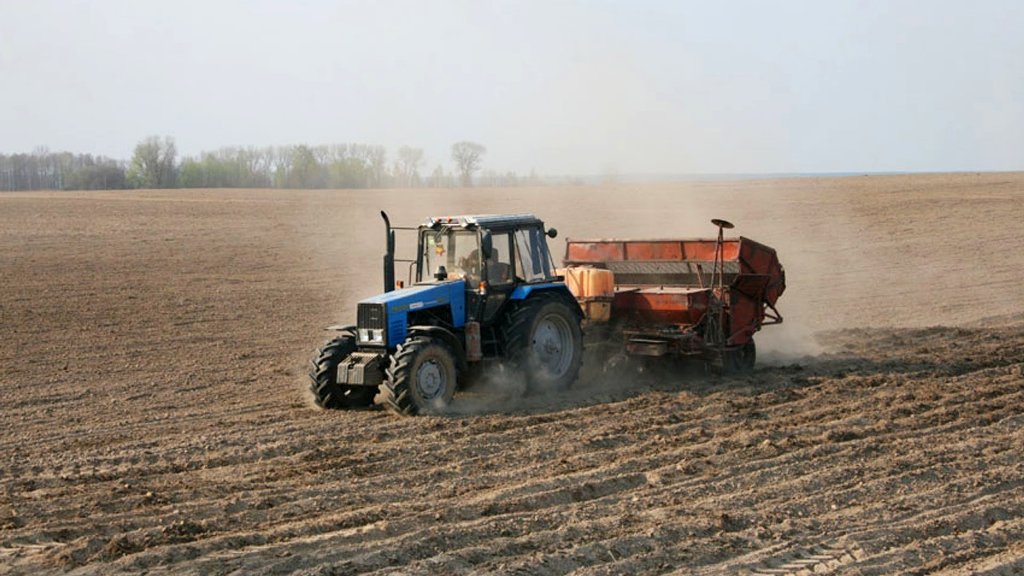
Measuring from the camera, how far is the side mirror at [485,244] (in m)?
12.3

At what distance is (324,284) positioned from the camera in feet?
80.3

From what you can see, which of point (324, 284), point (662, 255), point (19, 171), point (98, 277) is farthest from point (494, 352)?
point (19, 171)

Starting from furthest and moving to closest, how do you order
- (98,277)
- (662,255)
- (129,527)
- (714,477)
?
(98,277)
(662,255)
(714,477)
(129,527)

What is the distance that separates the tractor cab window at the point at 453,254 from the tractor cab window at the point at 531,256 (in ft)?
1.98

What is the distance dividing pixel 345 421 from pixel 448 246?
2.48m

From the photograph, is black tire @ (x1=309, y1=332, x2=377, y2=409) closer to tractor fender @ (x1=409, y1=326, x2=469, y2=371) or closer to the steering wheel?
tractor fender @ (x1=409, y1=326, x2=469, y2=371)

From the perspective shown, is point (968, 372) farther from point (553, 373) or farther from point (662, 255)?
point (553, 373)

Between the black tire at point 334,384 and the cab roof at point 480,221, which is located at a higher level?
the cab roof at point 480,221

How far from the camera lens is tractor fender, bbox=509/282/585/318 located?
42.2 feet

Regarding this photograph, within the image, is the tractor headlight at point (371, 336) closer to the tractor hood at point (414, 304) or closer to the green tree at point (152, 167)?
the tractor hood at point (414, 304)

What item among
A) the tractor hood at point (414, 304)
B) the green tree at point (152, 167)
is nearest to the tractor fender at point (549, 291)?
the tractor hood at point (414, 304)

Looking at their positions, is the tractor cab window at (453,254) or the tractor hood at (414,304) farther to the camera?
the tractor cab window at (453,254)

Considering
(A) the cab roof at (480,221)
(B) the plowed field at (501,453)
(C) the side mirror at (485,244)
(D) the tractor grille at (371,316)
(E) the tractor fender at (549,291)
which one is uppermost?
(A) the cab roof at (480,221)

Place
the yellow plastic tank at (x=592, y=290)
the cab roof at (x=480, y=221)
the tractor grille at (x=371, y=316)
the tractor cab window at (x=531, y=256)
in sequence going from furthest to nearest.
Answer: the yellow plastic tank at (x=592, y=290)
the tractor cab window at (x=531, y=256)
the cab roof at (x=480, y=221)
the tractor grille at (x=371, y=316)
